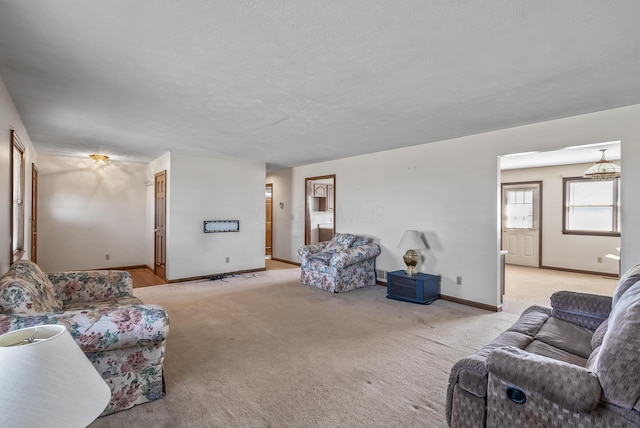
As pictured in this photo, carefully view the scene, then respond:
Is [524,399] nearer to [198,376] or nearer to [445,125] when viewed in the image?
[198,376]

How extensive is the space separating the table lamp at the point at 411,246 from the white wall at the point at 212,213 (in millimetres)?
3315

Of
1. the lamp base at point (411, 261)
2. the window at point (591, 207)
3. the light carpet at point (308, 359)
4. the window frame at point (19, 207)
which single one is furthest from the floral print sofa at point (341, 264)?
the window at point (591, 207)

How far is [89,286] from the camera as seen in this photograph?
10.6 feet

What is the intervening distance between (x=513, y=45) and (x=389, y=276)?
139 inches

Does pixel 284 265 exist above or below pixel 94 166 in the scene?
below

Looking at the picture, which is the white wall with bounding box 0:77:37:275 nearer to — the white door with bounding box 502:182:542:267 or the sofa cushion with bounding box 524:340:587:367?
the sofa cushion with bounding box 524:340:587:367

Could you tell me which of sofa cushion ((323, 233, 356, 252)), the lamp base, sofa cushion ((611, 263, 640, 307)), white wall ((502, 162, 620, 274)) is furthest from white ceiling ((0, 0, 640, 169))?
white wall ((502, 162, 620, 274))

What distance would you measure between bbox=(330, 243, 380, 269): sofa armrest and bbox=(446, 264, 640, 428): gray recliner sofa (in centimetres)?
319

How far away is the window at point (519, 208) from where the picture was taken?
25.3ft

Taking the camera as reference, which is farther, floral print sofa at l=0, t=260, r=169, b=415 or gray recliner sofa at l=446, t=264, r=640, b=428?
floral print sofa at l=0, t=260, r=169, b=415

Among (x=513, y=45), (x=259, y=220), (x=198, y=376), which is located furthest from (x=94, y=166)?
(x=513, y=45)

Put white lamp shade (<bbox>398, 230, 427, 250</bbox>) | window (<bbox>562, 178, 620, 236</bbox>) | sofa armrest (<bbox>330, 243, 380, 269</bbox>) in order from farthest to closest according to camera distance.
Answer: window (<bbox>562, 178, 620, 236</bbox>) < sofa armrest (<bbox>330, 243, 380, 269</bbox>) < white lamp shade (<bbox>398, 230, 427, 250</bbox>)

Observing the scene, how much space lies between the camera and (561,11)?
1741 millimetres

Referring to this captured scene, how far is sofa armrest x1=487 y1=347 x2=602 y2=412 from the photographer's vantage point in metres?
1.42
